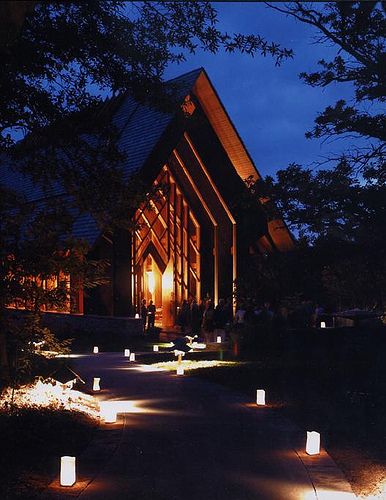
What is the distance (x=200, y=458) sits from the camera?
7.80 m

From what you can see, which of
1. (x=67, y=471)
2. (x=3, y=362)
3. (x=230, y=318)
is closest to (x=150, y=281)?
(x=230, y=318)

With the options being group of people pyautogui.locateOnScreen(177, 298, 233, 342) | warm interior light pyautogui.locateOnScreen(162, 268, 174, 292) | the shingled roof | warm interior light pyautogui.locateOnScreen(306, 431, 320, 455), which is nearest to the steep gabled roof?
the shingled roof

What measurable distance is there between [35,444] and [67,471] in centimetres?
175

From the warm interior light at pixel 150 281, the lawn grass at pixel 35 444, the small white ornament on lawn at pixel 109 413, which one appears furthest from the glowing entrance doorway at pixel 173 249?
the lawn grass at pixel 35 444

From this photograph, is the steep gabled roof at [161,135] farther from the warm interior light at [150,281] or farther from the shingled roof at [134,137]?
the warm interior light at [150,281]

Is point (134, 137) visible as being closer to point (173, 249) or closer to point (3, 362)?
point (173, 249)

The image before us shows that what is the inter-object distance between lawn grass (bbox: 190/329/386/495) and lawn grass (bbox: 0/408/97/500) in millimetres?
3048

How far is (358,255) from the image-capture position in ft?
44.3

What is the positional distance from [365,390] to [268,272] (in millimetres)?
11221

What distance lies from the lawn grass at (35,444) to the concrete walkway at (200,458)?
223 millimetres

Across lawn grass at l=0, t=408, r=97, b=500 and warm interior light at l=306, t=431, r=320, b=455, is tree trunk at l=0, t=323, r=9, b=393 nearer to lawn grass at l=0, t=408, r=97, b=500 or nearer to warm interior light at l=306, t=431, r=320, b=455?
lawn grass at l=0, t=408, r=97, b=500

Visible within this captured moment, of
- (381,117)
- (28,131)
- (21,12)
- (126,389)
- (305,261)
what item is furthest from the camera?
(305,261)

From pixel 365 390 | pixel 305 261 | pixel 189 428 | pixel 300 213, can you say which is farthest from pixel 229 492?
pixel 305 261

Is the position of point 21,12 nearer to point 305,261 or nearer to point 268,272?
point 305,261
